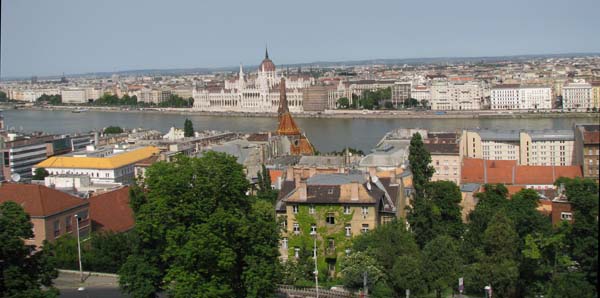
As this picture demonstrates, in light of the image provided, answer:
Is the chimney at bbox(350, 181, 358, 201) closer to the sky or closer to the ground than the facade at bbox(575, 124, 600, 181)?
closer to the ground

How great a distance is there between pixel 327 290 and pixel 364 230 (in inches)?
28.5

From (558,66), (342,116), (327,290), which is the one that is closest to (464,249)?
(327,290)

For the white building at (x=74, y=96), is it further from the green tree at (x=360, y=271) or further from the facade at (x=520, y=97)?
the green tree at (x=360, y=271)

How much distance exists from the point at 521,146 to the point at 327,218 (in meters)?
6.72

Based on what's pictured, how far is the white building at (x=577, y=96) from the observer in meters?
26.7

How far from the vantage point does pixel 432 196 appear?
21.5ft

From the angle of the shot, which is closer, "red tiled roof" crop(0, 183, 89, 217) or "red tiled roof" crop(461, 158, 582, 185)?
"red tiled roof" crop(0, 183, 89, 217)

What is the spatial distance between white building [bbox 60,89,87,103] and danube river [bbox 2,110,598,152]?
24.1 ft

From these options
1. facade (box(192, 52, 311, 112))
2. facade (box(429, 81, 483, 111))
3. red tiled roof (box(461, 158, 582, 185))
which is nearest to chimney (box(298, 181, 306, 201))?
red tiled roof (box(461, 158, 582, 185))

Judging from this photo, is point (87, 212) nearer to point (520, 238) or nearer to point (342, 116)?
point (520, 238)

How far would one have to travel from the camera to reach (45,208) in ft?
19.4

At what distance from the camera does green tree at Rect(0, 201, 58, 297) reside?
11.2ft

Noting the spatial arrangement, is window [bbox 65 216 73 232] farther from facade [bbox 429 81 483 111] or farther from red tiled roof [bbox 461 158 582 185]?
facade [bbox 429 81 483 111]

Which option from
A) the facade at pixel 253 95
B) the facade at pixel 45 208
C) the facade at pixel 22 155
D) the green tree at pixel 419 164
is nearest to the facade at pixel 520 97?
the facade at pixel 253 95
